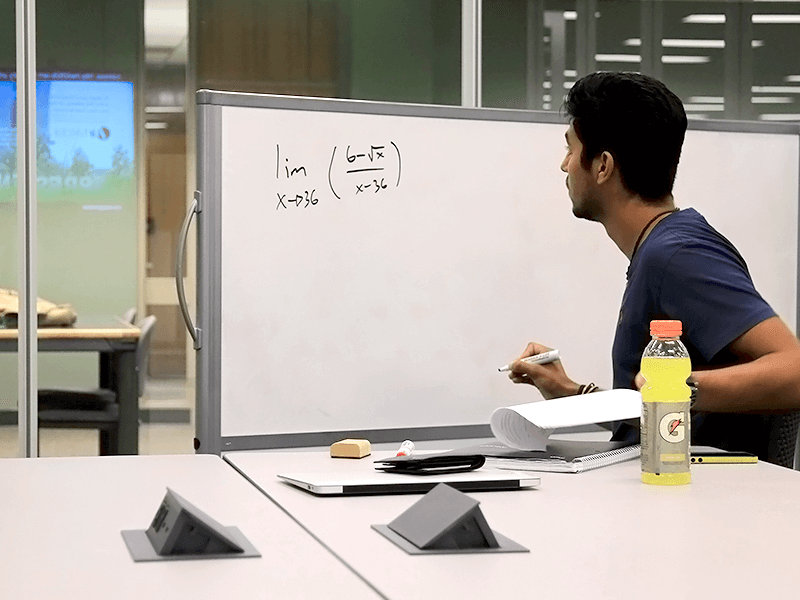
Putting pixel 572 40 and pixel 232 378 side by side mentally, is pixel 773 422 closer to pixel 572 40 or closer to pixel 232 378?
pixel 232 378

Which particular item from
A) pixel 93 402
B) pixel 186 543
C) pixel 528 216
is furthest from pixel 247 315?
pixel 186 543

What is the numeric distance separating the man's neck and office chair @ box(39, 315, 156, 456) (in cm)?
187

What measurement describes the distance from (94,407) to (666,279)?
218 centimetres

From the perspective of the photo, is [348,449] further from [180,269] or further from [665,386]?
[180,269]

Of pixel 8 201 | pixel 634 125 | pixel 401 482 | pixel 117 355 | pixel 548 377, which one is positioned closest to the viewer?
pixel 401 482

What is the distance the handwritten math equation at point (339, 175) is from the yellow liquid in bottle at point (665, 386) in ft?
4.28

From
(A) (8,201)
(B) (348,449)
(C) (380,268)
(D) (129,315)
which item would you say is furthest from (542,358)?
(A) (8,201)

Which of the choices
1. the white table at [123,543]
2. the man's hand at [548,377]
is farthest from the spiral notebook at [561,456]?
the white table at [123,543]

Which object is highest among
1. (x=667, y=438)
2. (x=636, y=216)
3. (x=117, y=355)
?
(x=636, y=216)

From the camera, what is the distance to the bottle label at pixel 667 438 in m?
1.27

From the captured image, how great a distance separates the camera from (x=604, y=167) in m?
1.99

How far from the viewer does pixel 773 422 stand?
170 cm

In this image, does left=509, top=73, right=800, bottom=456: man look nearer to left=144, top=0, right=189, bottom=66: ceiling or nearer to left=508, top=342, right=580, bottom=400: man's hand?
left=508, top=342, right=580, bottom=400: man's hand

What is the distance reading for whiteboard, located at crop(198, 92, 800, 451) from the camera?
7.87 feet
